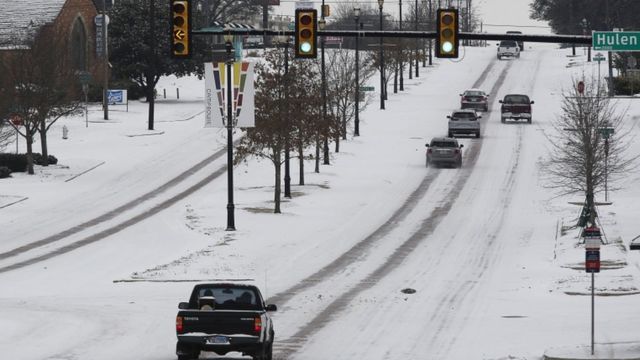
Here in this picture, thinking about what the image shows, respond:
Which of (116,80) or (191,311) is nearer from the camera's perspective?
(191,311)

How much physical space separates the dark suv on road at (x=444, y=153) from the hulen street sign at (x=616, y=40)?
39.2 m

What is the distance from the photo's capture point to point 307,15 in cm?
3062

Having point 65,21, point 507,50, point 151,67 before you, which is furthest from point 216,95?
point 507,50

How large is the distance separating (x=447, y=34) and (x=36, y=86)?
129ft

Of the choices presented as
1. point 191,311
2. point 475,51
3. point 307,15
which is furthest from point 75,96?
point 475,51

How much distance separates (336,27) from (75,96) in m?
128

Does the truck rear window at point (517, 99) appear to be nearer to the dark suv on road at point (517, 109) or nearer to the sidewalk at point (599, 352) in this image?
the dark suv on road at point (517, 109)

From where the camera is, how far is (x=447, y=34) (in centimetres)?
2998

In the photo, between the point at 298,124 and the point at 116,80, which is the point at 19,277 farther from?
the point at 116,80

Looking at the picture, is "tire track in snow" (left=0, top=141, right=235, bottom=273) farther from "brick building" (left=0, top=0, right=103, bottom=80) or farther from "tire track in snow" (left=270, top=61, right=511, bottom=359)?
"brick building" (left=0, top=0, right=103, bottom=80)

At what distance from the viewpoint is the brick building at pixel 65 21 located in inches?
4114

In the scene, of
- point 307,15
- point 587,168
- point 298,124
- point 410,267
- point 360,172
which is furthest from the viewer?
point 360,172

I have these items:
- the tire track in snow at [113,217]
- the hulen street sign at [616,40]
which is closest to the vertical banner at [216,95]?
the tire track in snow at [113,217]

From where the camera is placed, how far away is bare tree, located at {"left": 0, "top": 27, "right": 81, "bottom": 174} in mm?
64625
